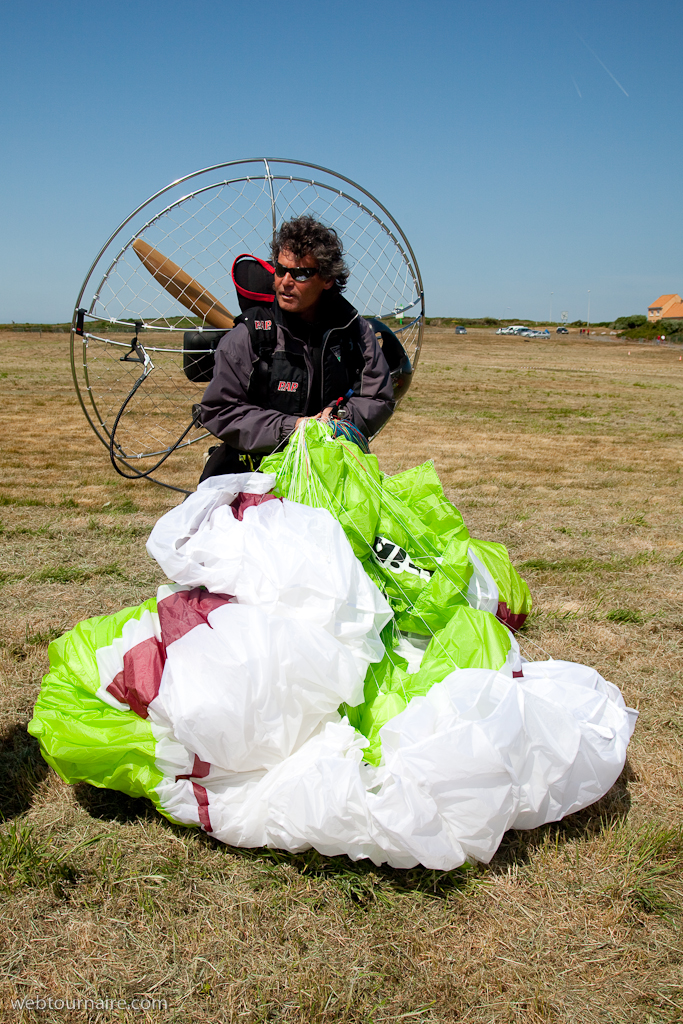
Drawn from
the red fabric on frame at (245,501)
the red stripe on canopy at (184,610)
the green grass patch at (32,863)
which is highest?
the red fabric on frame at (245,501)

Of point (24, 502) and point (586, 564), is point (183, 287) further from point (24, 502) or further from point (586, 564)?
point (586, 564)

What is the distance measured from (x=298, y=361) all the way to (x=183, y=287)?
0.99 m

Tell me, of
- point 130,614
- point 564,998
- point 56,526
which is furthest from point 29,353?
point 564,998

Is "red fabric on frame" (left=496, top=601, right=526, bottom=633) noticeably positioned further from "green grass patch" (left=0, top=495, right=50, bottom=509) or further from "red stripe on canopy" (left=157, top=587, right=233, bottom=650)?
"green grass patch" (left=0, top=495, right=50, bottom=509)

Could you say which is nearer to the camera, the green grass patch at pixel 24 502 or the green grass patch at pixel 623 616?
the green grass patch at pixel 623 616

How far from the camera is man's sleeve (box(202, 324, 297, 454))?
112 inches

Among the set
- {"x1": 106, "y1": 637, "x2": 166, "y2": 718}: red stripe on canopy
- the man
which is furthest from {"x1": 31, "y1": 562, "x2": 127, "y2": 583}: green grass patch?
{"x1": 106, "y1": 637, "x2": 166, "y2": 718}: red stripe on canopy

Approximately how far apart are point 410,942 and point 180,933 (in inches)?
21.6

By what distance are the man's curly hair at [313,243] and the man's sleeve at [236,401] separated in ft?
1.23

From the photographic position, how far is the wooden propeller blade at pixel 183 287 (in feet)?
11.1

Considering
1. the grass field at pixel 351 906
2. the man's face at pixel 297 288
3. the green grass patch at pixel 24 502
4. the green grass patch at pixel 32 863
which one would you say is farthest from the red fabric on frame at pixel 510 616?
the green grass patch at pixel 24 502

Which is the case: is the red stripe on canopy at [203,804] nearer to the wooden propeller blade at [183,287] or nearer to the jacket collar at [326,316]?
the jacket collar at [326,316]

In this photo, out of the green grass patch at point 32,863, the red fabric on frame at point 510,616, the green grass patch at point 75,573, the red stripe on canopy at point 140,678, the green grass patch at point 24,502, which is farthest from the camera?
the green grass patch at point 24,502

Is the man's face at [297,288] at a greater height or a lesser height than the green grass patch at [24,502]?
greater
